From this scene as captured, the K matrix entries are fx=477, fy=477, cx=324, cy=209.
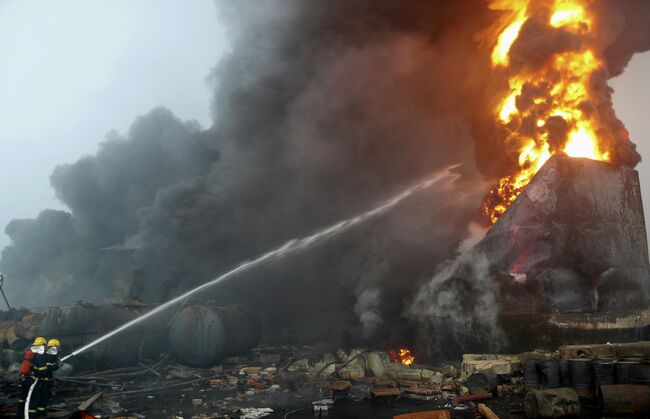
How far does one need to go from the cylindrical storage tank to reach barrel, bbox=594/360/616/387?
37.0 feet

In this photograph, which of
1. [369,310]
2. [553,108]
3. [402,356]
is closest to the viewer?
[402,356]

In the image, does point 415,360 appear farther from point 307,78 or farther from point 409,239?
point 307,78

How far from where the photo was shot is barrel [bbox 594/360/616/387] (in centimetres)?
951

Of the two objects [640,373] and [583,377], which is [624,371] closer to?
[640,373]

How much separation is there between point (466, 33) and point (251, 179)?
12882 mm

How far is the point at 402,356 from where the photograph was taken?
53.0 ft

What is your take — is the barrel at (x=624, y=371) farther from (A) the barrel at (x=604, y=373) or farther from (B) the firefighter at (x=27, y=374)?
(B) the firefighter at (x=27, y=374)

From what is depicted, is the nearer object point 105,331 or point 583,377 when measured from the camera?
point 583,377

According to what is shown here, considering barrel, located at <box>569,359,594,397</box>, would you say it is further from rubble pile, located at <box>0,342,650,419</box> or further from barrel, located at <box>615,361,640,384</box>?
barrel, located at <box>615,361,640,384</box>

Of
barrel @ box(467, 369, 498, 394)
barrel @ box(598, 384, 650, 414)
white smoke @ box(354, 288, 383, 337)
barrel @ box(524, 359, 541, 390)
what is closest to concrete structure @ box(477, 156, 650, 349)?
barrel @ box(467, 369, 498, 394)

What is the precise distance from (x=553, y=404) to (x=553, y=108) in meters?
11.6

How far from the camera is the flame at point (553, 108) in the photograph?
16438 millimetres

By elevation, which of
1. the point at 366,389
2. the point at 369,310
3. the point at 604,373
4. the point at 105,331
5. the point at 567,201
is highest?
the point at 567,201

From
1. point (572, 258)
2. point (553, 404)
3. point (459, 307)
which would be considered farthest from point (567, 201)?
point (553, 404)
